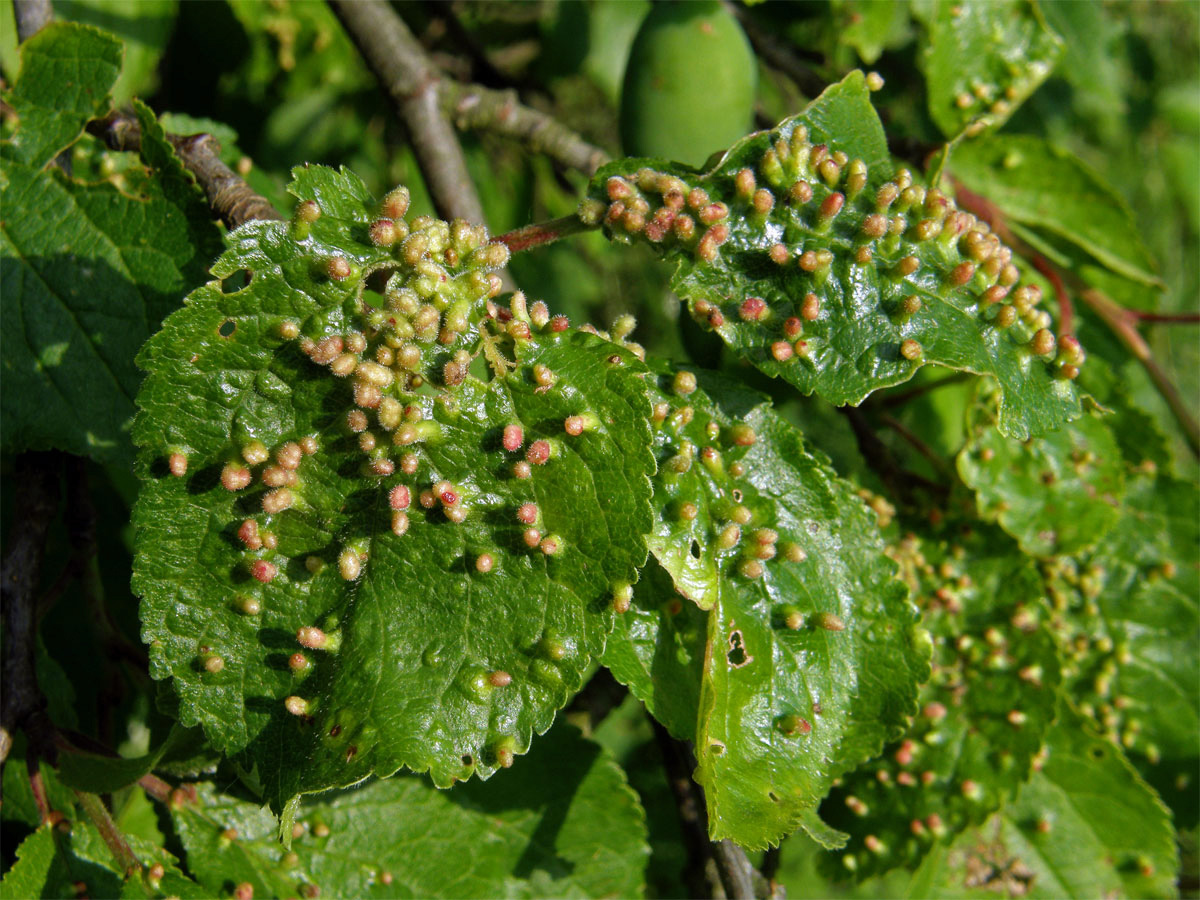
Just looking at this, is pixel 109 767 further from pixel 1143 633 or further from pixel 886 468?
pixel 1143 633

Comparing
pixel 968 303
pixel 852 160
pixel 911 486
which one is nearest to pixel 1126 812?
pixel 911 486

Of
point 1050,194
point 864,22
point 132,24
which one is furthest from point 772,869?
point 132,24

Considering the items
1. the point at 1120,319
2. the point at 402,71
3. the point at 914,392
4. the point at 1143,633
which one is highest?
the point at 402,71

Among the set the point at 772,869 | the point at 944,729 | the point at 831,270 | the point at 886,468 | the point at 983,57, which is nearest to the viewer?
the point at 831,270

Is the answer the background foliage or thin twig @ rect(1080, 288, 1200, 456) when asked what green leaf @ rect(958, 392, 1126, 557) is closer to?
the background foliage

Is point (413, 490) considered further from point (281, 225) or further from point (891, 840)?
point (891, 840)

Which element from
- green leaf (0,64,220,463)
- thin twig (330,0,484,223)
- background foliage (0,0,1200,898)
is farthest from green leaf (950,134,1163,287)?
green leaf (0,64,220,463)

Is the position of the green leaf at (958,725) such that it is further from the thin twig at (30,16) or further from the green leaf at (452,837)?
the thin twig at (30,16)
